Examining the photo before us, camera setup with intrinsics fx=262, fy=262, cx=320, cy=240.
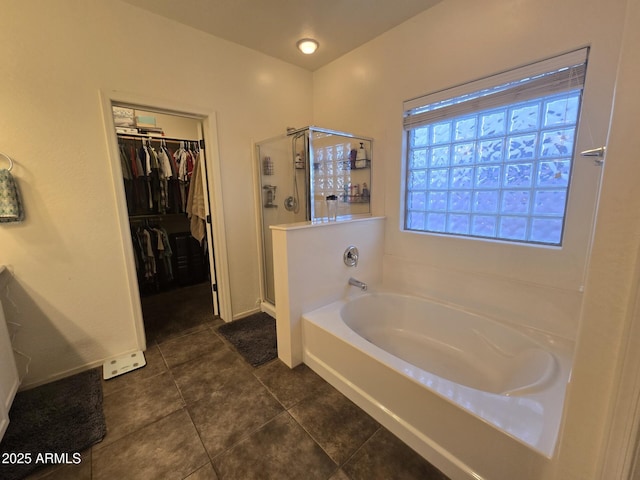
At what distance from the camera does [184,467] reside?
4.17ft

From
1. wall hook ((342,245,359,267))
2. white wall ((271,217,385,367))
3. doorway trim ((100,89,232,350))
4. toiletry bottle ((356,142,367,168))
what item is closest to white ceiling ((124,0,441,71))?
doorway trim ((100,89,232,350))

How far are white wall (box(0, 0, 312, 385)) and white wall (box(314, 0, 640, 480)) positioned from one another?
4.76 ft

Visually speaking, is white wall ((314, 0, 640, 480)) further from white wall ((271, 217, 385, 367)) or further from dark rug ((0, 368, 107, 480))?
dark rug ((0, 368, 107, 480))

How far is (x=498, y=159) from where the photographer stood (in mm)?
1876

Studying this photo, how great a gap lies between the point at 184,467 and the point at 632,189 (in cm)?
195

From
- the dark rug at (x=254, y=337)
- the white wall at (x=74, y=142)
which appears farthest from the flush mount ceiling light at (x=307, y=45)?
the dark rug at (x=254, y=337)

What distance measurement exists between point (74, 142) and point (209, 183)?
3.13 ft

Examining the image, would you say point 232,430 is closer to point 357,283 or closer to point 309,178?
point 357,283

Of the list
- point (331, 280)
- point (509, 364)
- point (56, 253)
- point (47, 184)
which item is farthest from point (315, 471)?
point (47, 184)

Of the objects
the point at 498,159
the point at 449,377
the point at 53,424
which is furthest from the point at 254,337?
the point at 498,159

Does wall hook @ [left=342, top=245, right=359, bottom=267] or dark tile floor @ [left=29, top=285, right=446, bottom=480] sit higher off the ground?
wall hook @ [left=342, top=245, right=359, bottom=267]

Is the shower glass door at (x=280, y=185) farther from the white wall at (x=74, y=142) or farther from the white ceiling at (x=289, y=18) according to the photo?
the white ceiling at (x=289, y=18)

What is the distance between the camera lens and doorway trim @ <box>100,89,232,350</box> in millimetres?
1900

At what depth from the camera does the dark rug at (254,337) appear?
83.7 inches
